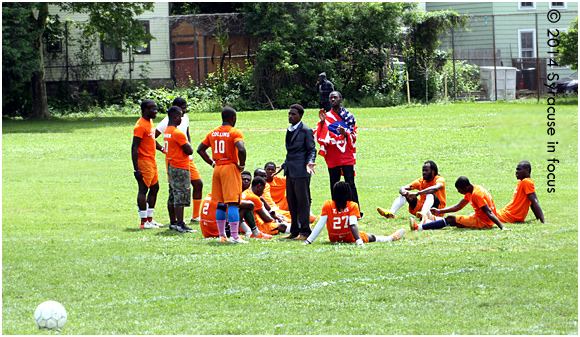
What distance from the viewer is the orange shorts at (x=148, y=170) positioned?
10.9 meters

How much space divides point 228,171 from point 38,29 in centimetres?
2459

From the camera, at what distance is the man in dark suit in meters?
9.84

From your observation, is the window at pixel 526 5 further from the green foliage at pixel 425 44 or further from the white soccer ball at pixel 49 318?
the white soccer ball at pixel 49 318

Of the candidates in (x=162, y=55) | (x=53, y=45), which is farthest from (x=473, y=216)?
(x=53, y=45)

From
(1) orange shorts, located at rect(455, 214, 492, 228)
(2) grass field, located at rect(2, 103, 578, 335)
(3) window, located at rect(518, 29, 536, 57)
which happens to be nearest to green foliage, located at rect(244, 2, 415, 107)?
(3) window, located at rect(518, 29, 536, 57)

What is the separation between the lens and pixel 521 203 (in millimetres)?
10805

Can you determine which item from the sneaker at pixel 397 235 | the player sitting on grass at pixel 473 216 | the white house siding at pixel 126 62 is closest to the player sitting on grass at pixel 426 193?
the player sitting on grass at pixel 473 216

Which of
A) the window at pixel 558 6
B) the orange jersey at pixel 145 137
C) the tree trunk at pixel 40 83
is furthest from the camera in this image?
the window at pixel 558 6

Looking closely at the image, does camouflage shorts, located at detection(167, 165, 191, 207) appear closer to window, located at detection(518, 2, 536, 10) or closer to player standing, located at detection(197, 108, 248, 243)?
player standing, located at detection(197, 108, 248, 243)

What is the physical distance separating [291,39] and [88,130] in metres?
11.3

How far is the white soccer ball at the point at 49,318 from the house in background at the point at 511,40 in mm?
28781

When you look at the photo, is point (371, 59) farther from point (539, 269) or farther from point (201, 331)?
point (201, 331)

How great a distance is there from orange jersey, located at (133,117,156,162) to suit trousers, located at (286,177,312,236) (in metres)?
2.33

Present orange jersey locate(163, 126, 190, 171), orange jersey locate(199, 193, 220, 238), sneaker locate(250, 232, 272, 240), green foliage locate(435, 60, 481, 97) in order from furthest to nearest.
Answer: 1. green foliage locate(435, 60, 481, 97)
2. orange jersey locate(163, 126, 190, 171)
3. sneaker locate(250, 232, 272, 240)
4. orange jersey locate(199, 193, 220, 238)
